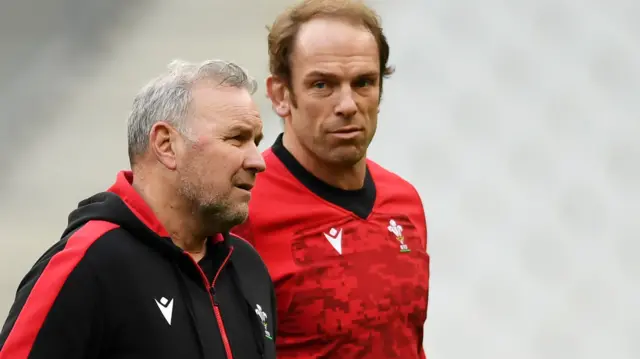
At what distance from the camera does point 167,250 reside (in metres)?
1.65

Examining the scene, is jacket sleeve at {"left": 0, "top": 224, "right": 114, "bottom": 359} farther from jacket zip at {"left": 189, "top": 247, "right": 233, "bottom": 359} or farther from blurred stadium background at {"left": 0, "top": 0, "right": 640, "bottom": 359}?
blurred stadium background at {"left": 0, "top": 0, "right": 640, "bottom": 359}

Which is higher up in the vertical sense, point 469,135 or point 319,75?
point 319,75

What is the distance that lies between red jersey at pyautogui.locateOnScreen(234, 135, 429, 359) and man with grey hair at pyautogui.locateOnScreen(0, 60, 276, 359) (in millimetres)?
235

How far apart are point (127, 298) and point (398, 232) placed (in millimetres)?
809

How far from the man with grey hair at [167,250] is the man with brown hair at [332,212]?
246mm

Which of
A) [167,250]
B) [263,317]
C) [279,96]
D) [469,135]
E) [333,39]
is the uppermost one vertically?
[333,39]

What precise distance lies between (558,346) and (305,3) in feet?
6.03

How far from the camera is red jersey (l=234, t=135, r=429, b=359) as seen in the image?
81.1 inches

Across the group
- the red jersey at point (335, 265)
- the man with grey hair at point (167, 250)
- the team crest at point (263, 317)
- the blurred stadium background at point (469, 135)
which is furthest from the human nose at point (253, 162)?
the blurred stadium background at point (469, 135)

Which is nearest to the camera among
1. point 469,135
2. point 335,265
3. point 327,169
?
point 335,265

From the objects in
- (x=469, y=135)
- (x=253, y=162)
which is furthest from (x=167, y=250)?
(x=469, y=135)

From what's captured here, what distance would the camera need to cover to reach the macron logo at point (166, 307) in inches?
62.8

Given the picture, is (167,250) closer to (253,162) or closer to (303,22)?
(253,162)

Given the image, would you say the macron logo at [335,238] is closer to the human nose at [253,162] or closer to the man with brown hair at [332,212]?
the man with brown hair at [332,212]
